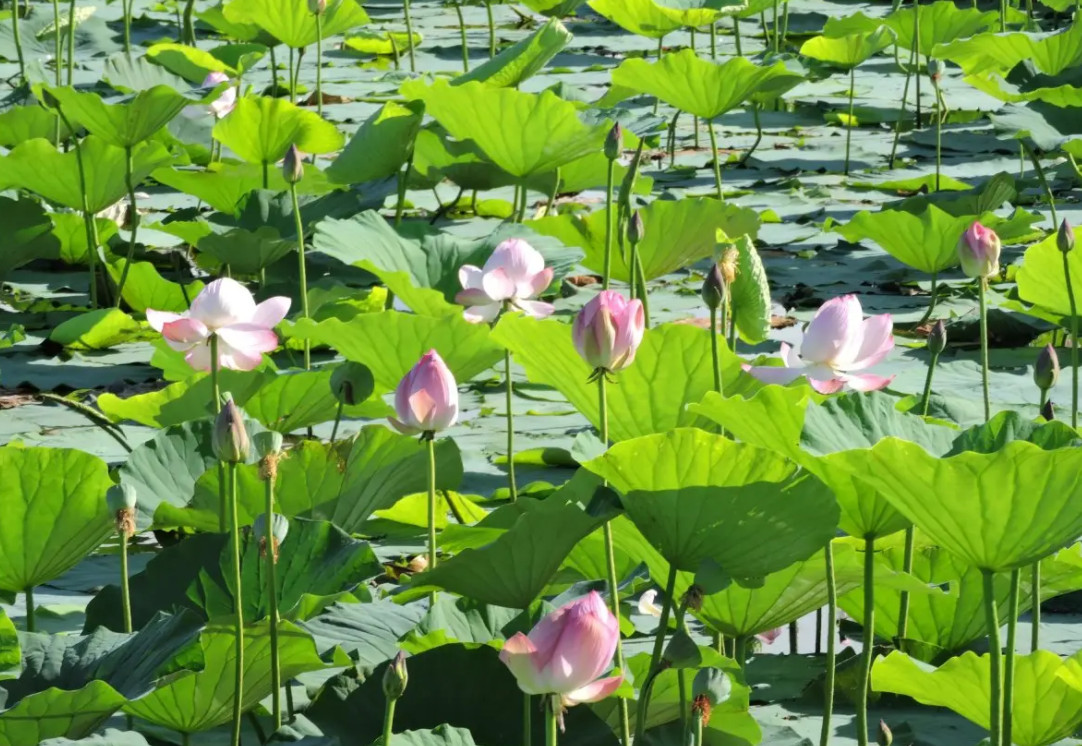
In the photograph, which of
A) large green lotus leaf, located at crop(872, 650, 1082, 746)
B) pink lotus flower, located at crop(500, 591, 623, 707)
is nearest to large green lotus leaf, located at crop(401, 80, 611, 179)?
large green lotus leaf, located at crop(872, 650, 1082, 746)

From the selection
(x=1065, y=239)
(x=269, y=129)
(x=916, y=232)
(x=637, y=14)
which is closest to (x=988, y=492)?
(x=1065, y=239)

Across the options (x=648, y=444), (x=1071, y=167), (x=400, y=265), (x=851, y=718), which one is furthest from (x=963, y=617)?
(x=1071, y=167)

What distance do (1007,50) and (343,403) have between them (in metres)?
2.42

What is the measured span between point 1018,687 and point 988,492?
0.96 feet

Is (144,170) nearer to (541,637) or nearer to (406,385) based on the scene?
(406,385)

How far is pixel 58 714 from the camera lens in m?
1.10

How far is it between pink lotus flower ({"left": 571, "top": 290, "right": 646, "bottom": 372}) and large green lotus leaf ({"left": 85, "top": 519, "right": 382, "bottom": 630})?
319 millimetres

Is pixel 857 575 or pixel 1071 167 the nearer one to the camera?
pixel 857 575

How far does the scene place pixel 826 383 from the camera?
146 cm

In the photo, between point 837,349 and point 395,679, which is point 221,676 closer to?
point 395,679

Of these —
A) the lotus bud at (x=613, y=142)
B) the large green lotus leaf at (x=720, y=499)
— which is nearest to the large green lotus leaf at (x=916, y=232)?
the lotus bud at (x=613, y=142)

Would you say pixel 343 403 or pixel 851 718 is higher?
pixel 343 403

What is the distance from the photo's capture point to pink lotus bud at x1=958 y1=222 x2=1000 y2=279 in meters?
1.66

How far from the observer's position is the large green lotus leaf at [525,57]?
3.15m
